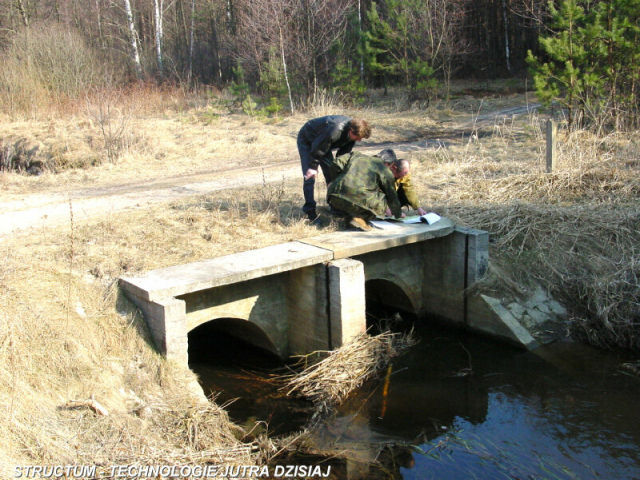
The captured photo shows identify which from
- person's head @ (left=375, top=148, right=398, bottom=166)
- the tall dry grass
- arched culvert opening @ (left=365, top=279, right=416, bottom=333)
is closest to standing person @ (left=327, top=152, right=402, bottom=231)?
person's head @ (left=375, top=148, right=398, bottom=166)

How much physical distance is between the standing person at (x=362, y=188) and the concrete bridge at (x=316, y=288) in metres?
0.31

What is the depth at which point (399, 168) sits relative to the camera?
28.1 feet

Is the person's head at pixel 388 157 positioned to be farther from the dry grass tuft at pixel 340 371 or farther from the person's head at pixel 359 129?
the dry grass tuft at pixel 340 371

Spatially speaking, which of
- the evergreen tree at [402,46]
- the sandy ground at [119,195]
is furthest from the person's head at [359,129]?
the evergreen tree at [402,46]

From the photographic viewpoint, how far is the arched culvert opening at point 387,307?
941 centimetres

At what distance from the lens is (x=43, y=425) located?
5.16m

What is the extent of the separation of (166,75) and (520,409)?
2443 centimetres

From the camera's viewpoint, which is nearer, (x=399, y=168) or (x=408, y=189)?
(x=399, y=168)

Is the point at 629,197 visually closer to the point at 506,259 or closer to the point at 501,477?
the point at 506,259

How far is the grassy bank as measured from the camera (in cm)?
552

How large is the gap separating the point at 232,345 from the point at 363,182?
279 cm

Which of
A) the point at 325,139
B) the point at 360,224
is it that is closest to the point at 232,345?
the point at 360,224

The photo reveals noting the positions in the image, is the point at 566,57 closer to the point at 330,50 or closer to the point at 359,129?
the point at 359,129

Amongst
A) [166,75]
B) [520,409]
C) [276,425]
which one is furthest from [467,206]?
[166,75]
